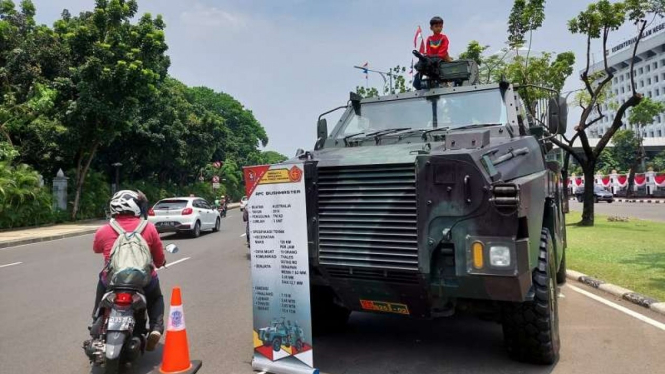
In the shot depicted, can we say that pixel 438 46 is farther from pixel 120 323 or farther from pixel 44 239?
pixel 44 239

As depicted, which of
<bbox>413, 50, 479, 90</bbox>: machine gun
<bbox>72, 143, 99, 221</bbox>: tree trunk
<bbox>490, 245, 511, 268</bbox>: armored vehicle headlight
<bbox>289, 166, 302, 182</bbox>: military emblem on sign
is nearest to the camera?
<bbox>490, 245, 511, 268</bbox>: armored vehicle headlight

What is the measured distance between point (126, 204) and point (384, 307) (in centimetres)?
240

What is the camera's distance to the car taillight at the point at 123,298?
420 cm

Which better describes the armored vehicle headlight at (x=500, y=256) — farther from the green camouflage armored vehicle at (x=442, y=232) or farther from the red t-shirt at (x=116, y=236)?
the red t-shirt at (x=116, y=236)

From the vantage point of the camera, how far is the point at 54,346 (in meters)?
5.45

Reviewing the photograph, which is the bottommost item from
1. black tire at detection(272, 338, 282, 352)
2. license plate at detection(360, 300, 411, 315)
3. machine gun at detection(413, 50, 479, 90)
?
black tire at detection(272, 338, 282, 352)

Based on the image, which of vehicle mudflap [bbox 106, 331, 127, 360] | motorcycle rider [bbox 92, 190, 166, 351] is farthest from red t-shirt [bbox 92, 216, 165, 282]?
vehicle mudflap [bbox 106, 331, 127, 360]

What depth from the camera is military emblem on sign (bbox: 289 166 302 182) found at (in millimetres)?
4316

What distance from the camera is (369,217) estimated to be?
13.8 ft

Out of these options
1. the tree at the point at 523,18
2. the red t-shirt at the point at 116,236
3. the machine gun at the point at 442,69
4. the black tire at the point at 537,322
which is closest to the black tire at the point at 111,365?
the red t-shirt at the point at 116,236

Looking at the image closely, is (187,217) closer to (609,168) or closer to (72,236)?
(72,236)

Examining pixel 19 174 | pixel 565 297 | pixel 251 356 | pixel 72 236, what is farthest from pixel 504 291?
pixel 19 174

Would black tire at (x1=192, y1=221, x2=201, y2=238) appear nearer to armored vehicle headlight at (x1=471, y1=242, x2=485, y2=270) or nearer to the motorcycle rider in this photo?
the motorcycle rider

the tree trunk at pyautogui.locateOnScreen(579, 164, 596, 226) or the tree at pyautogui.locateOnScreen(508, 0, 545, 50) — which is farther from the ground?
the tree at pyautogui.locateOnScreen(508, 0, 545, 50)
